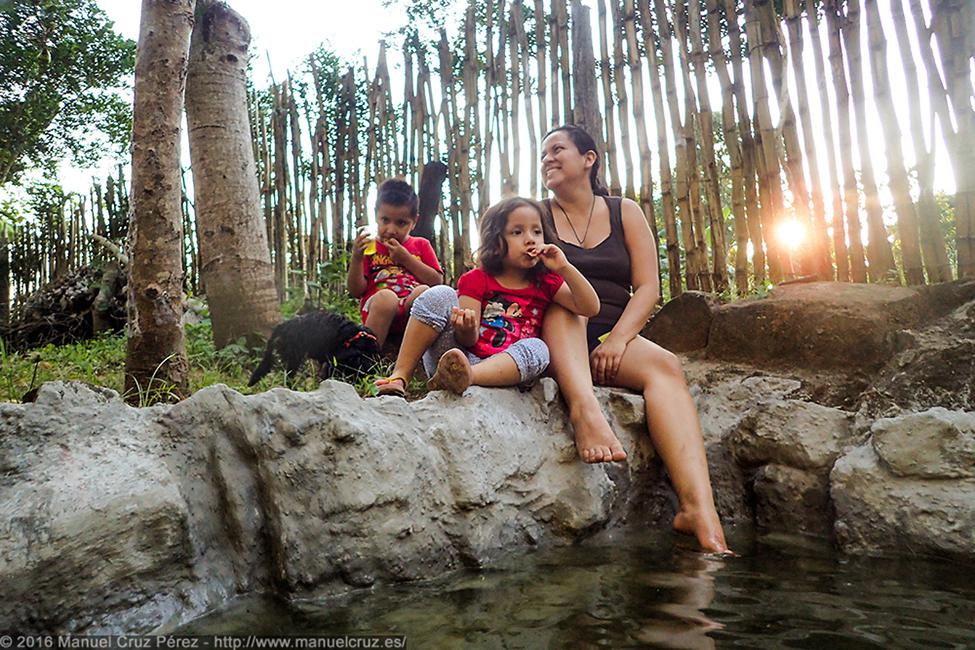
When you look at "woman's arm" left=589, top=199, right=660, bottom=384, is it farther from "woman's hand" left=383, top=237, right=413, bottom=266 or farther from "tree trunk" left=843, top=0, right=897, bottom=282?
"tree trunk" left=843, top=0, right=897, bottom=282

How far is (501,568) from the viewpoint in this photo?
191 cm

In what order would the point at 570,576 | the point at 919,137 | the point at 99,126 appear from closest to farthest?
the point at 570,576
the point at 919,137
the point at 99,126

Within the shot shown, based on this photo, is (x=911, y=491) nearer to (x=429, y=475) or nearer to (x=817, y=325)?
(x=817, y=325)

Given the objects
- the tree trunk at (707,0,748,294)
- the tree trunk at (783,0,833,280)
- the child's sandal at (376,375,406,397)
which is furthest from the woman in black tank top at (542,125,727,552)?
the tree trunk at (783,0,833,280)

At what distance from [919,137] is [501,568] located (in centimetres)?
274

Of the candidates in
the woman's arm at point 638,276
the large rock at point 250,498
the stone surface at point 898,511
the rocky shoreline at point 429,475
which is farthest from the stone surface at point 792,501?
the woman's arm at point 638,276

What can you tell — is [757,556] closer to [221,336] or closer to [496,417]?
[496,417]

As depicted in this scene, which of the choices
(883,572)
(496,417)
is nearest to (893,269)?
(883,572)

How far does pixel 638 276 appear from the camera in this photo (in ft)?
9.43

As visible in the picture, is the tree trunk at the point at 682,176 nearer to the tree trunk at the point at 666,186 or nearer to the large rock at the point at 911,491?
the tree trunk at the point at 666,186

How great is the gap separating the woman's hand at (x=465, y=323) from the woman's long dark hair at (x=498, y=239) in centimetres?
29

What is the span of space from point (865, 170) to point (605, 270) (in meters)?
1.42

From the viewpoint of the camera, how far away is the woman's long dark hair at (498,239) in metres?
2.61

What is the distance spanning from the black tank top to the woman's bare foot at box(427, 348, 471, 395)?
0.87 m
